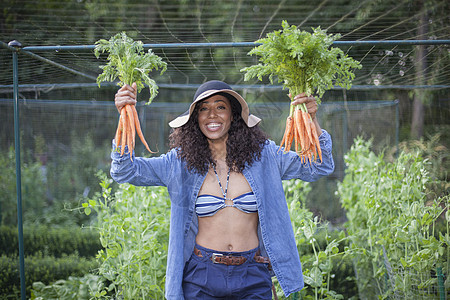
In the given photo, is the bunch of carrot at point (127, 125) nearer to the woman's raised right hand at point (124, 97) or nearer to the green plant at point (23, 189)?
the woman's raised right hand at point (124, 97)

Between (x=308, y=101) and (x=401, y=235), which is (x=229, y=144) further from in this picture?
(x=401, y=235)

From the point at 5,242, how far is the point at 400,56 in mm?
5209

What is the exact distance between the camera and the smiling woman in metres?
2.21

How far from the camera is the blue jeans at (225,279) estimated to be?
7.07 feet

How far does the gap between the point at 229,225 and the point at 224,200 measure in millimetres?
131

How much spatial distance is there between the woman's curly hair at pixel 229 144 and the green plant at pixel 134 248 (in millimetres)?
960

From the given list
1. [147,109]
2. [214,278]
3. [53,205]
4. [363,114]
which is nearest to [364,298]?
[214,278]

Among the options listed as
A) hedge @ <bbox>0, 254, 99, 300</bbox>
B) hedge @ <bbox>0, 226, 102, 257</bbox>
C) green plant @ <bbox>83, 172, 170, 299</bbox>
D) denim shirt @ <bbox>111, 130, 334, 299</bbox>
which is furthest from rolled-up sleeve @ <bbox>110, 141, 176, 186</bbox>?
hedge @ <bbox>0, 226, 102, 257</bbox>

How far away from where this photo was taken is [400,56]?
3.87m

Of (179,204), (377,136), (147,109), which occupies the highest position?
(147,109)

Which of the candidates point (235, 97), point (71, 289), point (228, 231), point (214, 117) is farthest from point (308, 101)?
point (71, 289)

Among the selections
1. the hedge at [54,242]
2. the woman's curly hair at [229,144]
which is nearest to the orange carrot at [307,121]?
the woman's curly hair at [229,144]

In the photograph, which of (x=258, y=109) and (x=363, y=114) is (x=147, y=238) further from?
(x=363, y=114)

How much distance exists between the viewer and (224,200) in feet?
7.54
